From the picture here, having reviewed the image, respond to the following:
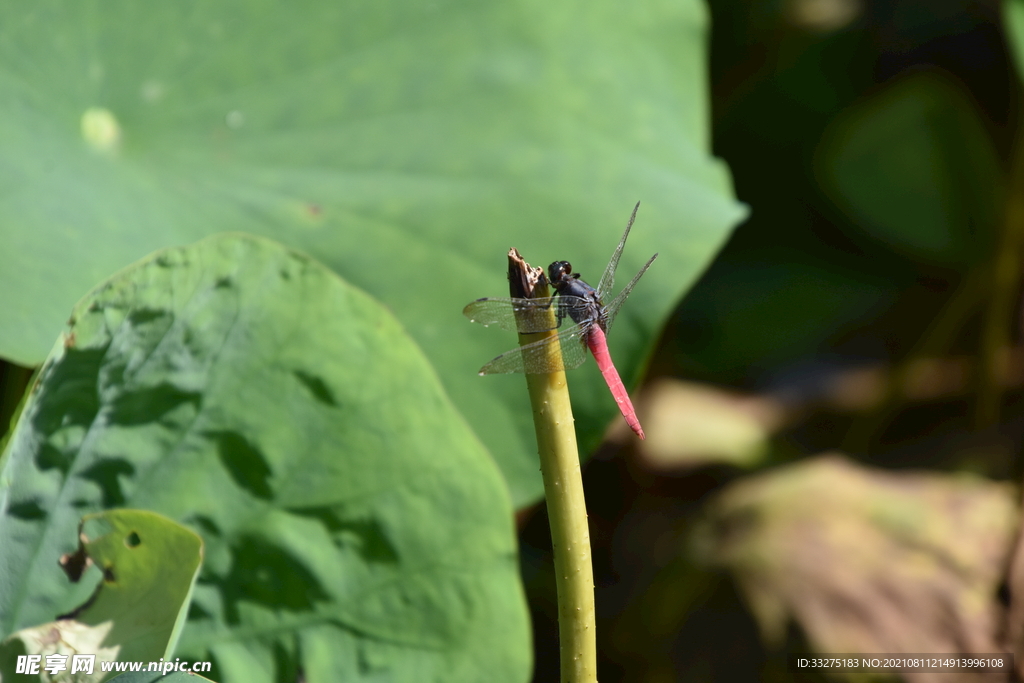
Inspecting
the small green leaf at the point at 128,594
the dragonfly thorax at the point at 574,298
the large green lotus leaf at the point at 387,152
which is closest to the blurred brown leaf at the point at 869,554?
the large green lotus leaf at the point at 387,152

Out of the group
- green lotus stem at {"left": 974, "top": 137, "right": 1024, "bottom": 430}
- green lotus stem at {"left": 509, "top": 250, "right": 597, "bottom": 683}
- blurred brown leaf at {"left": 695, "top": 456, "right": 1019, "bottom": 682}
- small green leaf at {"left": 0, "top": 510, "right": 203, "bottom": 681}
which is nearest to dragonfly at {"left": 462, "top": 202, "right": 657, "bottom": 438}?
green lotus stem at {"left": 509, "top": 250, "right": 597, "bottom": 683}

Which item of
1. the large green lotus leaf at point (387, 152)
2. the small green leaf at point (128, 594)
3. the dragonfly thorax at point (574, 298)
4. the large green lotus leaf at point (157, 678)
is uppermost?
the large green lotus leaf at point (387, 152)

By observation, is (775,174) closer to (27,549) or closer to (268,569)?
(268,569)

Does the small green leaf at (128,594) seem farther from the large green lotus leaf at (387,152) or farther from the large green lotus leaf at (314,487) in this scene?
the large green lotus leaf at (387,152)

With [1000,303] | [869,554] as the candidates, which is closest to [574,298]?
[869,554]

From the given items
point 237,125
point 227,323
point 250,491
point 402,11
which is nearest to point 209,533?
point 250,491

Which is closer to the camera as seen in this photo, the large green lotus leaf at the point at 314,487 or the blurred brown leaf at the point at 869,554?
the large green lotus leaf at the point at 314,487

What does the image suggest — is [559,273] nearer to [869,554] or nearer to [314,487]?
[314,487]

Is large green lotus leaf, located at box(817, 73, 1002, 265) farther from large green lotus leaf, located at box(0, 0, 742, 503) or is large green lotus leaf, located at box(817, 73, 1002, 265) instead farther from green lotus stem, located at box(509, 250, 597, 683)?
green lotus stem, located at box(509, 250, 597, 683)
